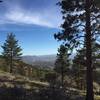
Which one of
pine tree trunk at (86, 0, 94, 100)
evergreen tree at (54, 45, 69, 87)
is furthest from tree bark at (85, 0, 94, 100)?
evergreen tree at (54, 45, 69, 87)

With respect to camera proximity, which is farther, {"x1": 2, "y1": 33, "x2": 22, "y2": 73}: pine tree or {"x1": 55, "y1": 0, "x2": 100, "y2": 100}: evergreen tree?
{"x1": 2, "y1": 33, "x2": 22, "y2": 73}: pine tree

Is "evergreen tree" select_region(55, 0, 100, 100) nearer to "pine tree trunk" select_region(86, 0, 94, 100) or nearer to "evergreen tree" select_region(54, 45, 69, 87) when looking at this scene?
"pine tree trunk" select_region(86, 0, 94, 100)

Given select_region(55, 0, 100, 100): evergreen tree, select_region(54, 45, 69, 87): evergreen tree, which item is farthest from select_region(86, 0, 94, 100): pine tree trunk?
select_region(54, 45, 69, 87): evergreen tree

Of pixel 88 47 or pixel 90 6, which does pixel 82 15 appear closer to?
pixel 90 6

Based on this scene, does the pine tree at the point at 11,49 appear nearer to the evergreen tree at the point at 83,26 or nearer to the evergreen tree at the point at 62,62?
the evergreen tree at the point at 62,62

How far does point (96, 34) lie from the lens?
75.8 feet

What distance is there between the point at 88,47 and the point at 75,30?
195cm

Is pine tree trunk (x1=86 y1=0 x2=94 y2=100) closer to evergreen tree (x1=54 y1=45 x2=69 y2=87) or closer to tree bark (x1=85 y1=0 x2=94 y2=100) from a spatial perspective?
tree bark (x1=85 y1=0 x2=94 y2=100)

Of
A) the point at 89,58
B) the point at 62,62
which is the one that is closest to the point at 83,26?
the point at 89,58

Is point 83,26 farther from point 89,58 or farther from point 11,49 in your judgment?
point 11,49

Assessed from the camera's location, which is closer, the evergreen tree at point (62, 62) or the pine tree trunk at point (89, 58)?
the pine tree trunk at point (89, 58)

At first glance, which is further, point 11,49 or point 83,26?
point 11,49

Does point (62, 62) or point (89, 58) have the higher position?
point (62, 62)

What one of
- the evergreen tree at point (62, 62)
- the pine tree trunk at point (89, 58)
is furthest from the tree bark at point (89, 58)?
the evergreen tree at point (62, 62)
